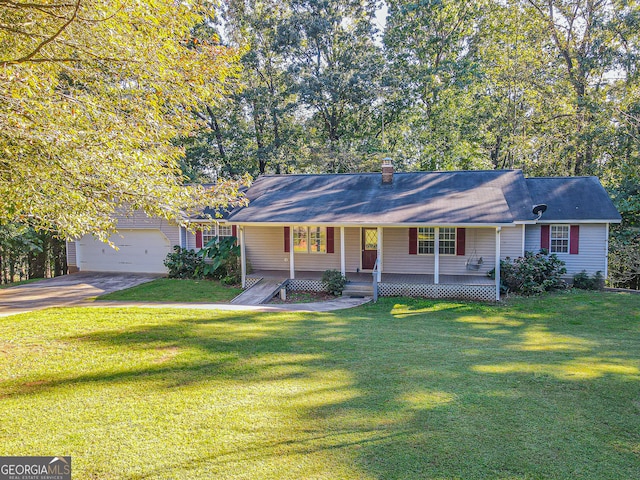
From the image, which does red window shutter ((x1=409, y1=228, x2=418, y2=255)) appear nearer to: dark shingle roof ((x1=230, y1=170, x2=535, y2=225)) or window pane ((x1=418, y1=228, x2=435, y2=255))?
window pane ((x1=418, y1=228, x2=435, y2=255))

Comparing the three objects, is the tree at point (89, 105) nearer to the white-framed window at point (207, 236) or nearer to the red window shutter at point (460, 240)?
the red window shutter at point (460, 240)

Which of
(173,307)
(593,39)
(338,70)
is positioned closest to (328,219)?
(173,307)

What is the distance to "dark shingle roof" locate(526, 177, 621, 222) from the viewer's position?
1540cm

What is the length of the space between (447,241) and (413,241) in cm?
123

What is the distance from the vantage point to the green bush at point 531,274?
13923 mm

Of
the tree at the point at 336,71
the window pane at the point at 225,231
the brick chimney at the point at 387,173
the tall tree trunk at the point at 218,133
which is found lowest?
the window pane at the point at 225,231

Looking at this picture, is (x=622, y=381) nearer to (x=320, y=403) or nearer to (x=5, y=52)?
(x=320, y=403)

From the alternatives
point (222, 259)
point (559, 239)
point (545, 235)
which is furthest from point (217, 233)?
point (559, 239)

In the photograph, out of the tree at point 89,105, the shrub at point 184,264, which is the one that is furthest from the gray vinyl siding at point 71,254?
the tree at point 89,105

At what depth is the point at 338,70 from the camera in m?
24.2

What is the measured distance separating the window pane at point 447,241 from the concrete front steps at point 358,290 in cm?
332

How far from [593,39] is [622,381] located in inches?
945

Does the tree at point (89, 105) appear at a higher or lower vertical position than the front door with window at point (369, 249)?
higher

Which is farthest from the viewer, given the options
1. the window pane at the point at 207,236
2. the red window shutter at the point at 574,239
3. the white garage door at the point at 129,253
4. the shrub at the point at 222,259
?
the white garage door at the point at 129,253
